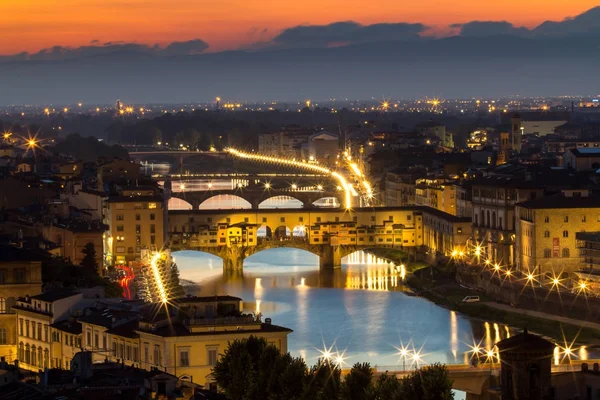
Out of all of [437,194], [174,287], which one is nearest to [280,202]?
[437,194]

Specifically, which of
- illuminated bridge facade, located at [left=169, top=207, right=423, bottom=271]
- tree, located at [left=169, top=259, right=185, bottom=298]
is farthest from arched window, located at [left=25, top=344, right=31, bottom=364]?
illuminated bridge facade, located at [left=169, top=207, right=423, bottom=271]

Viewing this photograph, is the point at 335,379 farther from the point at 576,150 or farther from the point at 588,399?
the point at 576,150

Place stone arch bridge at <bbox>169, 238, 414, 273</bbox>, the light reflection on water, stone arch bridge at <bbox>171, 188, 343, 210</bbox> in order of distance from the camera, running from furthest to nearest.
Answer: stone arch bridge at <bbox>171, 188, 343, 210</bbox>
stone arch bridge at <bbox>169, 238, 414, 273</bbox>
the light reflection on water

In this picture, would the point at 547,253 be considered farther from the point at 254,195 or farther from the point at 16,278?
the point at 254,195

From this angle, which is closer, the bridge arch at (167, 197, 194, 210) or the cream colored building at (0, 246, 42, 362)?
the cream colored building at (0, 246, 42, 362)

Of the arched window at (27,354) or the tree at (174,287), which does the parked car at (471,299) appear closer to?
the tree at (174,287)

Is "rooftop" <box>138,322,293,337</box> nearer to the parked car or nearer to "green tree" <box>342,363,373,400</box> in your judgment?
"green tree" <box>342,363,373,400</box>

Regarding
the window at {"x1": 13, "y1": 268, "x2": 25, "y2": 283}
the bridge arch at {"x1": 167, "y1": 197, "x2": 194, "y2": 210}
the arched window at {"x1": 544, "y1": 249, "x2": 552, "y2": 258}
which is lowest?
the arched window at {"x1": 544, "y1": 249, "x2": 552, "y2": 258}
